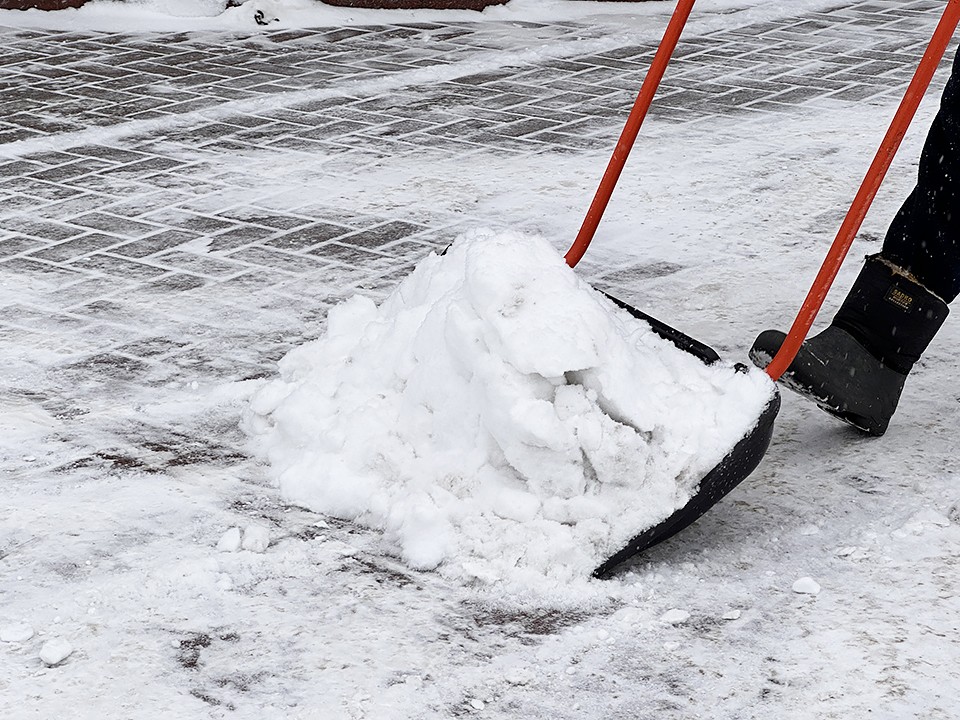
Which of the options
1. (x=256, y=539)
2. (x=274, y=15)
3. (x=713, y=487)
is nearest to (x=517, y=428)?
(x=713, y=487)

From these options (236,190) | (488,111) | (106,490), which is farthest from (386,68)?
(106,490)

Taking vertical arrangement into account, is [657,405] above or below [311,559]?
above

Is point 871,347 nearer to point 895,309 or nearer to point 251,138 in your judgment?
point 895,309

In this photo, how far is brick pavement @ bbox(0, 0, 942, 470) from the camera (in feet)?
11.2

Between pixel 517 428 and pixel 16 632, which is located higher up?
pixel 517 428

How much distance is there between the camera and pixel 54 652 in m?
2.04

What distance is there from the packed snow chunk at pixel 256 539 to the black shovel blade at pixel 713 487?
573 millimetres

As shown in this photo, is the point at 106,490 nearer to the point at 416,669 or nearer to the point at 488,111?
the point at 416,669

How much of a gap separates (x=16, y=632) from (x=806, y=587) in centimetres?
127

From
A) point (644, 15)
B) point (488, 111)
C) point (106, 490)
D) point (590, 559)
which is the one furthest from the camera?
point (644, 15)

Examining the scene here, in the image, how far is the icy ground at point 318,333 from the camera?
204 centimetres

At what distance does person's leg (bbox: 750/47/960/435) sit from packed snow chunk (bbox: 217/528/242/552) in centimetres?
108

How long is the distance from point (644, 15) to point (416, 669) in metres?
6.71

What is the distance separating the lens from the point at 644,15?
816cm
